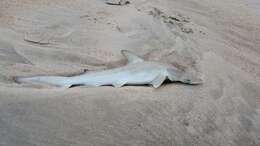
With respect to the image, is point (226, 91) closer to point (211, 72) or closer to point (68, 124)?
point (211, 72)

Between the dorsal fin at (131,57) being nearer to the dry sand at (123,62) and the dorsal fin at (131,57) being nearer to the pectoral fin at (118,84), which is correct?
the dry sand at (123,62)

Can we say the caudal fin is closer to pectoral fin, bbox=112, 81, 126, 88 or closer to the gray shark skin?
the gray shark skin

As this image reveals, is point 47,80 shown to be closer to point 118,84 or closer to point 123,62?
point 118,84

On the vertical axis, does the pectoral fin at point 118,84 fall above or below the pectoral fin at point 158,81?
below

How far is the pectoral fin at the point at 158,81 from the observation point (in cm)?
484

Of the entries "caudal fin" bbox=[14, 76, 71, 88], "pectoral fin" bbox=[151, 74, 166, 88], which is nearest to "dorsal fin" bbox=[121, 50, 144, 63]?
"pectoral fin" bbox=[151, 74, 166, 88]

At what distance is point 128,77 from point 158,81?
12.4 inches

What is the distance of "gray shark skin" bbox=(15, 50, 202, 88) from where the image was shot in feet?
15.6

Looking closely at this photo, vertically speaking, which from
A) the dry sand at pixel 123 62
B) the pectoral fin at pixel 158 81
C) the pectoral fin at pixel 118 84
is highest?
the pectoral fin at pixel 158 81

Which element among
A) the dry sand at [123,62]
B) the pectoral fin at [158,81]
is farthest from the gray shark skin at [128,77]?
the dry sand at [123,62]

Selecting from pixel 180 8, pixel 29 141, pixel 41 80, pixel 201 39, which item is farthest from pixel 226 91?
pixel 180 8

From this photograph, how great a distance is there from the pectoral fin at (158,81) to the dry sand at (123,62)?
0.08 m

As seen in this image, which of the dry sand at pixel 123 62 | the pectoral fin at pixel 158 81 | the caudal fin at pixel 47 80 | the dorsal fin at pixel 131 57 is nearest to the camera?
the dry sand at pixel 123 62

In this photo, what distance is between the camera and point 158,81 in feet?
16.0
